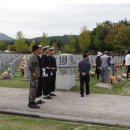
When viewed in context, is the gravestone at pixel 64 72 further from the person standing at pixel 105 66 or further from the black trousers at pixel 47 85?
the person standing at pixel 105 66

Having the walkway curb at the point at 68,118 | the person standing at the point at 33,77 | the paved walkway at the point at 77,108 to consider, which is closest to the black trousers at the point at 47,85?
the paved walkway at the point at 77,108

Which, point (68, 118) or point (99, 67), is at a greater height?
point (99, 67)

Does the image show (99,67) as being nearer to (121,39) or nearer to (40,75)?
(40,75)

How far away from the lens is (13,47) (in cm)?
11100

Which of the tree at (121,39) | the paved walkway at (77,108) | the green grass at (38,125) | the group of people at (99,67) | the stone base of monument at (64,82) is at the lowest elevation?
the green grass at (38,125)

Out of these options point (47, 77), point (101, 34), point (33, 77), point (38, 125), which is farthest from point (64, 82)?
point (101, 34)

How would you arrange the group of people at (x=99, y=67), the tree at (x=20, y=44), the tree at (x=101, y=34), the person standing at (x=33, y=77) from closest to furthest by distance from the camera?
1. the person standing at (x=33, y=77)
2. the group of people at (x=99, y=67)
3. the tree at (x=101, y=34)
4. the tree at (x=20, y=44)

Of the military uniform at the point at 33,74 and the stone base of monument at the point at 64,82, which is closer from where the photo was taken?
the military uniform at the point at 33,74

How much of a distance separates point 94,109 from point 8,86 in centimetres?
678

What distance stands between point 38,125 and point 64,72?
7104mm

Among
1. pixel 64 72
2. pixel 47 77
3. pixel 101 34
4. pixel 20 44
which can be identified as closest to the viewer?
pixel 47 77

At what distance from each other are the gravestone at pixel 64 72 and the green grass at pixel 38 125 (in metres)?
6.03

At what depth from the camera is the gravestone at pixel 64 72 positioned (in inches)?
640

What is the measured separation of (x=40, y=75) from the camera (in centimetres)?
1197
